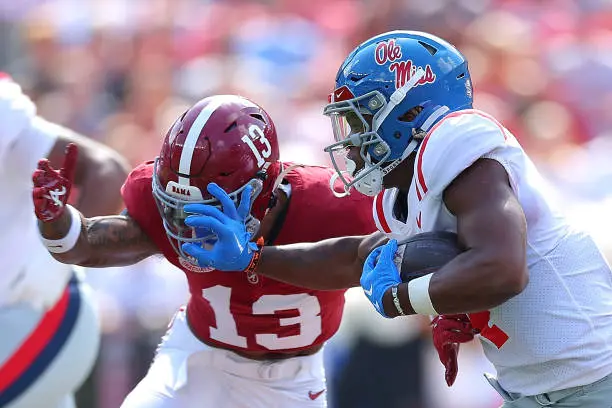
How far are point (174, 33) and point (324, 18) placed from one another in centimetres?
111

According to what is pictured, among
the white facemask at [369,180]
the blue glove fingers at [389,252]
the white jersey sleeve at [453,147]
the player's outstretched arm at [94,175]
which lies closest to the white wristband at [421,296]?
the blue glove fingers at [389,252]

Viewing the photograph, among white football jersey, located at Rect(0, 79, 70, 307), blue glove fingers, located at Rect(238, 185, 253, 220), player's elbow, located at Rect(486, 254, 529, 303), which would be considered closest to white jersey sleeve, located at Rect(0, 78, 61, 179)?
white football jersey, located at Rect(0, 79, 70, 307)

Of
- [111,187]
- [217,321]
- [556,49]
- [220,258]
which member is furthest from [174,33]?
[220,258]

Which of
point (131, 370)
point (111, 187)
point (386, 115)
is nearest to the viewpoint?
point (386, 115)

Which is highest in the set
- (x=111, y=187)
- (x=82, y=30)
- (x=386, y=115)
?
(x=386, y=115)

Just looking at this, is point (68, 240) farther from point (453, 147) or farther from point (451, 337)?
point (453, 147)

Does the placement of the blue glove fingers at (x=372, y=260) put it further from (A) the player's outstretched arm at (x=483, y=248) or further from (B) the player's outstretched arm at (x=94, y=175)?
(B) the player's outstretched arm at (x=94, y=175)

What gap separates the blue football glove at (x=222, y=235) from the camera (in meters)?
2.99

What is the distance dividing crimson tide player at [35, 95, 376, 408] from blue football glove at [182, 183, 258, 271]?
71mm

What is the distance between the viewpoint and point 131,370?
5832 millimetres

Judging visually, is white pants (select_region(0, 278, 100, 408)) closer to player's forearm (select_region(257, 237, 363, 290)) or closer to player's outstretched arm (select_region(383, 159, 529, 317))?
player's forearm (select_region(257, 237, 363, 290))

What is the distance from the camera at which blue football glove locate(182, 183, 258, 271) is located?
2.99 meters

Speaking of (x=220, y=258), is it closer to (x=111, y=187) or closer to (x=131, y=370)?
(x=111, y=187)

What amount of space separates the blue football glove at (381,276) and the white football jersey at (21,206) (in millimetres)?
1699
